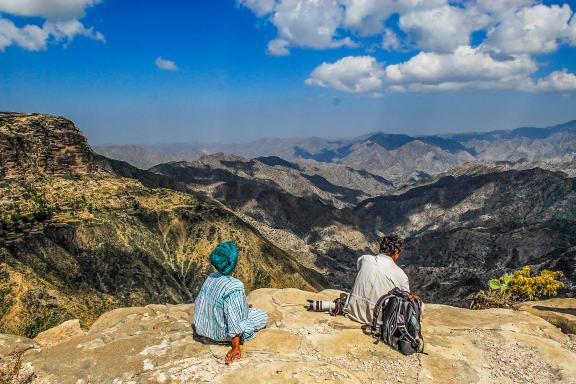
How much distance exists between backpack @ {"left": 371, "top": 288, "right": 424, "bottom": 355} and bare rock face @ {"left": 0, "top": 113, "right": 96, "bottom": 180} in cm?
17362

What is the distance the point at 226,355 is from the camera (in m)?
12.0

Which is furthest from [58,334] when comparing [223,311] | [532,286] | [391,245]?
[532,286]

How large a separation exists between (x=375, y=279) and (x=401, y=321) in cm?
173

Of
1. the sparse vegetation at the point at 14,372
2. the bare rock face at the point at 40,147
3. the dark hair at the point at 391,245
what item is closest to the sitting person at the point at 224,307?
the sparse vegetation at the point at 14,372

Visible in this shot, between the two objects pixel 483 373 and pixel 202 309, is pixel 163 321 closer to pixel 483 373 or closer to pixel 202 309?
pixel 202 309

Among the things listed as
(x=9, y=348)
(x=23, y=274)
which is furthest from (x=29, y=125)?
(x=9, y=348)

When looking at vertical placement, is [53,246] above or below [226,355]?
below

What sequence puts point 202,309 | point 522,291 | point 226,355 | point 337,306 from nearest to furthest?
point 226,355 → point 202,309 → point 337,306 → point 522,291

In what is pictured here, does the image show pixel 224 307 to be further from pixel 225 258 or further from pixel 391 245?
pixel 391 245

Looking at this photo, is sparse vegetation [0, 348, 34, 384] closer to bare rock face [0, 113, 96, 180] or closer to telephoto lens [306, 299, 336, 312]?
telephoto lens [306, 299, 336, 312]

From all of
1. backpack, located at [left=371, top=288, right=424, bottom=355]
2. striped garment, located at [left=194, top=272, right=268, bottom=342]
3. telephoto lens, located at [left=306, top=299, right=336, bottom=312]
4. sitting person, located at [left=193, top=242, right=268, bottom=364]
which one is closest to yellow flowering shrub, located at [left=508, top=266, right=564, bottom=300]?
telephoto lens, located at [left=306, top=299, right=336, bottom=312]

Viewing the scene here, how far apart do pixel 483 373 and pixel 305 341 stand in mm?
5475

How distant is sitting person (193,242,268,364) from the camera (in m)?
12.2

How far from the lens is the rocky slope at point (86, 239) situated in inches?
4345
